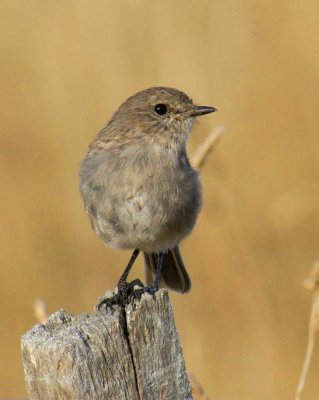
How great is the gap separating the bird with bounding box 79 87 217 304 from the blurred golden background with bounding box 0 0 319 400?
1428mm

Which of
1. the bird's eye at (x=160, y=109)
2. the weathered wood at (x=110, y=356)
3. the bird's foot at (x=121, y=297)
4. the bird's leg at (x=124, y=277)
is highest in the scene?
the bird's eye at (x=160, y=109)

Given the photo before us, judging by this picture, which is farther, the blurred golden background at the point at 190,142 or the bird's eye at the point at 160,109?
the blurred golden background at the point at 190,142

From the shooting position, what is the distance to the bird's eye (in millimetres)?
4539

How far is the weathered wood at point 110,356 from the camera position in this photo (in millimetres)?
2646

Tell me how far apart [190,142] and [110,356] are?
331 cm

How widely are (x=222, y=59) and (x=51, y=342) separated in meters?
4.21

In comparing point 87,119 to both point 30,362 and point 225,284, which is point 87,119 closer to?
point 225,284

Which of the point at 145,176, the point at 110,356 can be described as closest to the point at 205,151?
the point at 145,176

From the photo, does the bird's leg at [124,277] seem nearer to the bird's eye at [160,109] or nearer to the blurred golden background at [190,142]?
the bird's eye at [160,109]

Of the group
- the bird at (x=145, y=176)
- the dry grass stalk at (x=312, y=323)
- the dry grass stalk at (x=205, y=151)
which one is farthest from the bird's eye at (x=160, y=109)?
the dry grass stalk at (x=312, y=323)

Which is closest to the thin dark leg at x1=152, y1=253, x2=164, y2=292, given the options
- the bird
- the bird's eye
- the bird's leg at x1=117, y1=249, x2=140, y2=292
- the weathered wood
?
the bird

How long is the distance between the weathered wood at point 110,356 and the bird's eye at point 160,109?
1.67m

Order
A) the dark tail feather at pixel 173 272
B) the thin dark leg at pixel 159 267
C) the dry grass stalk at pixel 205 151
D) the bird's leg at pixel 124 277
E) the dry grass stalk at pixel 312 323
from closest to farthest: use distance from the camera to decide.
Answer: the dry grass stalk at pixel 312 323
the bird's leg at pixel 124 277
the dry grass stalk at pixel 205 151
the thin dark leg at pixel 159 267
the dark tail feather at pixel 173 272

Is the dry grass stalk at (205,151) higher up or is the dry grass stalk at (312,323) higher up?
the dry grass stalk at (205,151)
